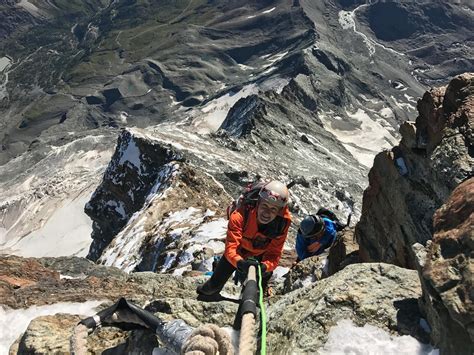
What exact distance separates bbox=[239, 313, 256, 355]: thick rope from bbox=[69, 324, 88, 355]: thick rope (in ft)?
7.37

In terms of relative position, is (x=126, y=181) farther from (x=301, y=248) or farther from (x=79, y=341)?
(x=79, y=341)

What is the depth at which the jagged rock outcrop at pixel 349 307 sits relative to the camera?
19.7 ft

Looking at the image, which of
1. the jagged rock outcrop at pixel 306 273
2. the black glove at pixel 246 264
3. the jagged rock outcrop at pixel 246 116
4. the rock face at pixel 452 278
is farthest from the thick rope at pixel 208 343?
the jagged rock outcrop at pixel 246 116

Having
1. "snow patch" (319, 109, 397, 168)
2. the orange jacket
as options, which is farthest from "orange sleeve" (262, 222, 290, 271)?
"snow patch" (319, 109, 397, 168)

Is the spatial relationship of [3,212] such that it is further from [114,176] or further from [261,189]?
[261,189]

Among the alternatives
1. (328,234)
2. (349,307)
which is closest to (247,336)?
(349,307)

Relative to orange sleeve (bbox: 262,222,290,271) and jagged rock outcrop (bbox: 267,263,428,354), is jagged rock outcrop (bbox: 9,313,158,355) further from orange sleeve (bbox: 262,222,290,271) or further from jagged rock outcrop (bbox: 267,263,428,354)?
orange sleeve (bbox: 262,222,290,271)

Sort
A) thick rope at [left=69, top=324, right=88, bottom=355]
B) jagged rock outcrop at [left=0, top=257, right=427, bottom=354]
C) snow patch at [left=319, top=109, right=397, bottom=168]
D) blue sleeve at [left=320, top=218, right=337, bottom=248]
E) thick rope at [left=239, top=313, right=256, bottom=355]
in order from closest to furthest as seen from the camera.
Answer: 1. thick rope at [left=239, top=313, right=256, bottom=355]
2. thick rope at [left=69, top=324, right=88, bottom=355]
3. jagged rock outcrop at [left=0, top=257, right=427, bottom=354]
4. blue sleeve at [left=320, top=218, right=337, bottom=248]
5. snow patch at [left=319, top=109, right=397, bottom=168]

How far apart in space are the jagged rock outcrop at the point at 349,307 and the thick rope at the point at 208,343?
1.14m

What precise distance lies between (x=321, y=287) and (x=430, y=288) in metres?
1.85

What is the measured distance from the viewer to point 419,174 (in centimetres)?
1195

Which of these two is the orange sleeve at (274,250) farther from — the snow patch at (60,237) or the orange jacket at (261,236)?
the snow patch at (60,237)

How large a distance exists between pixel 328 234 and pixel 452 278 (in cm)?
1130

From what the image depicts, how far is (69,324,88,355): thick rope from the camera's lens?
5.96m
